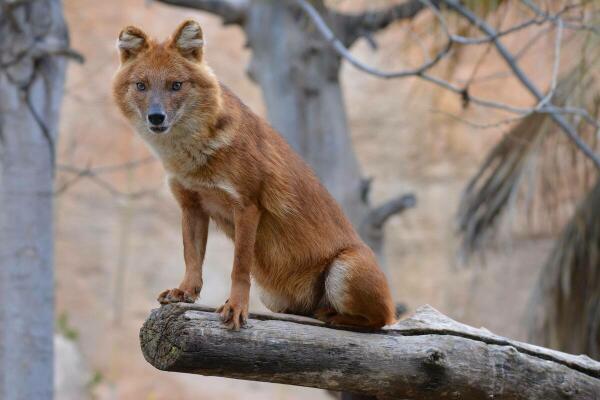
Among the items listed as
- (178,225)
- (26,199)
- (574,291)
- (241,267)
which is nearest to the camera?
(241,267)

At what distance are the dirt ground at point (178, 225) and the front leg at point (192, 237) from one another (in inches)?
335

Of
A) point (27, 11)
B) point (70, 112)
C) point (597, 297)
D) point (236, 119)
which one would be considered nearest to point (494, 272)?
point (597, 297)

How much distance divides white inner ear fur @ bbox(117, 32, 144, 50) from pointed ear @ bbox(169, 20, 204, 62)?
0.16 metres

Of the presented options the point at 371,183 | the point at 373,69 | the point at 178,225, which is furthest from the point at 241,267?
the point at 178,225

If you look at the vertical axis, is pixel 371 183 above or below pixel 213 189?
above

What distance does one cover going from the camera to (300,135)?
27.1 ft

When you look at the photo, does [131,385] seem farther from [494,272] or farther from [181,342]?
[181,342]

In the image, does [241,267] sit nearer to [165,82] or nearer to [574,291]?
[165,82]

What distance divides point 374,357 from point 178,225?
10.2 metres

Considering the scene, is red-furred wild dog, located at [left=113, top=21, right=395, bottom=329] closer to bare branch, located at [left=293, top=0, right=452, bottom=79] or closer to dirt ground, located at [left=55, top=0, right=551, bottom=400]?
bare branch, located at [left=293, top=0, right=452, bottom=79]

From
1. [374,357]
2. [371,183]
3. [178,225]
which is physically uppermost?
[371,183]

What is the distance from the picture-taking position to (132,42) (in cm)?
435

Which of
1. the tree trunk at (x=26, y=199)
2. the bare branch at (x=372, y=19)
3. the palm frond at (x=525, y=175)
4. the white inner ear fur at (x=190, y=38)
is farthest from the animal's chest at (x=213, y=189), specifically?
the palm frond at (x=525, y=175)

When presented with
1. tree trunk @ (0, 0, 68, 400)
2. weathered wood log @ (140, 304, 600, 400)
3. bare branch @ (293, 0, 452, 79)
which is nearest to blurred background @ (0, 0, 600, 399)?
bare branch @ (293, 0, 452, 79)
